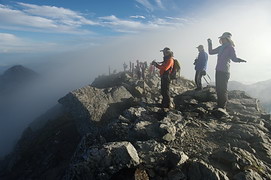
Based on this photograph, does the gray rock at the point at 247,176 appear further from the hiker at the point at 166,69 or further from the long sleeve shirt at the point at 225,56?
the hiker at the point at 166,69

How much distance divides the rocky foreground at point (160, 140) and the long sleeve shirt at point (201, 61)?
2283 millimetres

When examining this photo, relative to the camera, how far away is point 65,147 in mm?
22922

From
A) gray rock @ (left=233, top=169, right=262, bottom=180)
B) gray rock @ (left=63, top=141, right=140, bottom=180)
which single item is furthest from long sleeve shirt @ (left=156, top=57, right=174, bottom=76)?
gray rock @ (left=233, top=169, right=262, bottom=180)

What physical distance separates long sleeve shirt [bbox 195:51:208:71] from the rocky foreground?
228cm

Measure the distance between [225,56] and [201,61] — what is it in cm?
588

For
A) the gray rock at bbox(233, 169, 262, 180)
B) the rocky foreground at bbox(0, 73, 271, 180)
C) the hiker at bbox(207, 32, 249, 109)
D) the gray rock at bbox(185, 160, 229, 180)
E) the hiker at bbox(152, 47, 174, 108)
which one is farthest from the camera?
the hiker at bbox(152, 47, 174, 108)

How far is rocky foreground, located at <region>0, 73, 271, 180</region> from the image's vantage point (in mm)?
10195

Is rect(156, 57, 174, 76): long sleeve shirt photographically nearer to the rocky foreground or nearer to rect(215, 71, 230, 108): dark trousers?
the rocky foreground

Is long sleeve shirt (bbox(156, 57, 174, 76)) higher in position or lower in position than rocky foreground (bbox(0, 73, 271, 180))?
higher

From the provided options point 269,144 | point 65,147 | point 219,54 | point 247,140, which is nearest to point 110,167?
point 247,140

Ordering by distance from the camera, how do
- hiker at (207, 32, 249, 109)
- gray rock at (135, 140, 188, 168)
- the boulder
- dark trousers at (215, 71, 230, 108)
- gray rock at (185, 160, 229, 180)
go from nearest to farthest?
gray rock at (185, 160, 229, 180) < gray rock at (135, 140, 188, 168) < hiker at (207, 32, 249, 109) < dark trousers at (215, 71, 230, 108) < the boulder

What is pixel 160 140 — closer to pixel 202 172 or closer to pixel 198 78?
pixel 202 172

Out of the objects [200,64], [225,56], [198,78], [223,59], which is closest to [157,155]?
[223,59]

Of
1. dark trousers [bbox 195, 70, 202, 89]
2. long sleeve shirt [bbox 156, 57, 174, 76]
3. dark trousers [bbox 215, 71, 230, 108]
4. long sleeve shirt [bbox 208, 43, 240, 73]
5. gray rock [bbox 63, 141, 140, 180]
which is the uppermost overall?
long sleeve shirt [bbox 208, 43, 240, 73]
